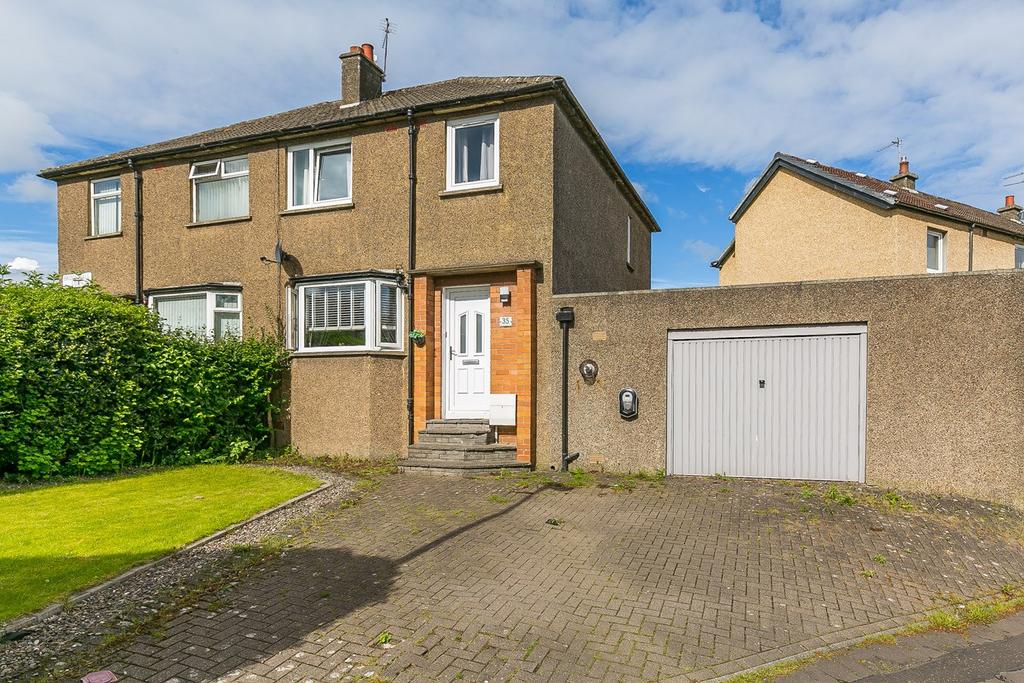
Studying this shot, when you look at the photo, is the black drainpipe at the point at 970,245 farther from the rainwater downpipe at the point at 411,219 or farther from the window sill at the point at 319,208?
the window sill at the point at 319,208

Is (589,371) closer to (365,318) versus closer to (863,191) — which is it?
(365,318)

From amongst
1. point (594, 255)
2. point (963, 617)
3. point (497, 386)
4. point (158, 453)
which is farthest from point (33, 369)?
point (963, 617)

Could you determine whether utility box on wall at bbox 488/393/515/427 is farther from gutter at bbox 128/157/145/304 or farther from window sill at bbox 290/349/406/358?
gutter at bbox 128/157/145/304

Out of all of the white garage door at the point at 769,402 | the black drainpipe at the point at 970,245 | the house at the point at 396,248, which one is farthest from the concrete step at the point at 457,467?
the black drainpipe at the point at 970,245

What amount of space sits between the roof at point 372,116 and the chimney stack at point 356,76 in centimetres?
18

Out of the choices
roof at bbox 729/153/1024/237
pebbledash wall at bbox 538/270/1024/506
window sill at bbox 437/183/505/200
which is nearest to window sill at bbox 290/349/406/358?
window sill at bbox 437/183/505/200

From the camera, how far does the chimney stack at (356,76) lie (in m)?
11.6

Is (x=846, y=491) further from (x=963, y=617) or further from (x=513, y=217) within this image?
(x=513, y=217)

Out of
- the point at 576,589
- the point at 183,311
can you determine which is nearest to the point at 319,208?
the point at 183,311

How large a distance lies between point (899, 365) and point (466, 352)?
19.7 feet

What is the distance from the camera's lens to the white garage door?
7.73 metres

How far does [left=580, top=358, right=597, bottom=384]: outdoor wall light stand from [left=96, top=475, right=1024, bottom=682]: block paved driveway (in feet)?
7.19

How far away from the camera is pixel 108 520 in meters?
6.03

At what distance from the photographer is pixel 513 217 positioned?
9258mm
